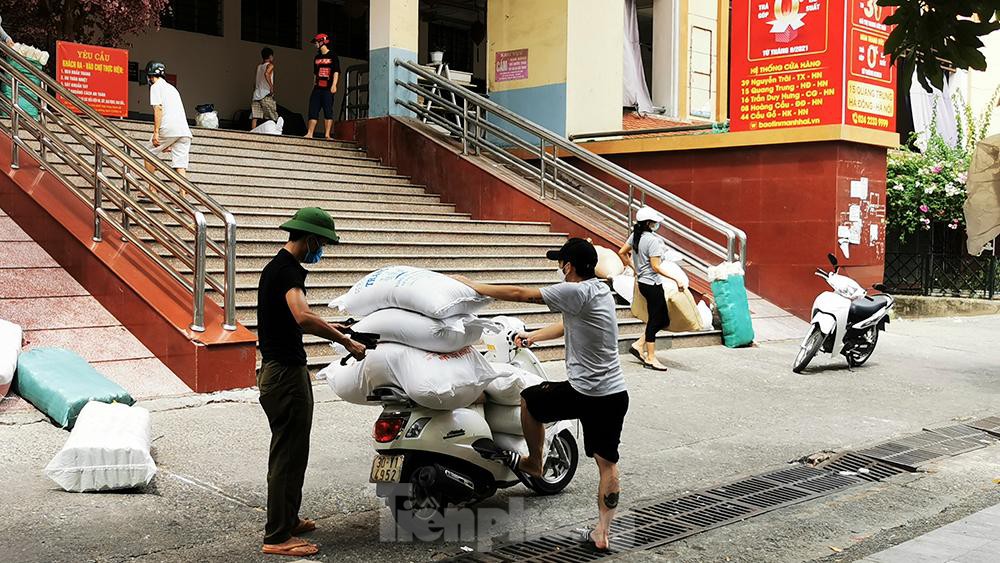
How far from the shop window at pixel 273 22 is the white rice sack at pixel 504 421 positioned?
739 inches

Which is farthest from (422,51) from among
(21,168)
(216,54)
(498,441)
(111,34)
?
(498,441)

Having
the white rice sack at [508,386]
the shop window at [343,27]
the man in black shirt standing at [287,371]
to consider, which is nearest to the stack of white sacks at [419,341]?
the white rice sack at [508,386]

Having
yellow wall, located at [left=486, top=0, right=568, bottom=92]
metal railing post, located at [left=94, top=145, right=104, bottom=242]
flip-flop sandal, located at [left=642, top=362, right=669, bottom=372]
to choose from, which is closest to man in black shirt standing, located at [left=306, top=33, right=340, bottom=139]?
yellow wall, located at [left=486, top=0, right=568, bottom=92]

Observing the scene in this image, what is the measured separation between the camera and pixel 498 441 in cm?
572

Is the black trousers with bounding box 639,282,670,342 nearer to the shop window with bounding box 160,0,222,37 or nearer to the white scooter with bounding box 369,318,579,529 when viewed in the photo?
the white scooter with bounding box 369,318,579,529

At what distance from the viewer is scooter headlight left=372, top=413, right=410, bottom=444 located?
17.3 ft

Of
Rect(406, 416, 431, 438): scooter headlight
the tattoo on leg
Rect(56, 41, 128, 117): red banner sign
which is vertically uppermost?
Rect(56, 41, 128, 117): red banner sign

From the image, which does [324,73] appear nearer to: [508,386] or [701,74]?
[701,74]

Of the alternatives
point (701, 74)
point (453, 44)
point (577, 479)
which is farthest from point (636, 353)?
point (453, 44)

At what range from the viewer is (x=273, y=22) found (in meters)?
23.4

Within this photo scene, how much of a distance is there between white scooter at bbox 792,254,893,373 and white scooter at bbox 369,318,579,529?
624 cm

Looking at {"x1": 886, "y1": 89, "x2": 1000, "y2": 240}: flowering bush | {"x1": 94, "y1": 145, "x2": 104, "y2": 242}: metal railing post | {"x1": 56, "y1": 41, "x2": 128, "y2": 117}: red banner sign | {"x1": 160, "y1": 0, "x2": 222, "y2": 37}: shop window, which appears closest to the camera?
{"x1": 94, "y1": 145, "x2": 104, "y2": 242}: metal railing post

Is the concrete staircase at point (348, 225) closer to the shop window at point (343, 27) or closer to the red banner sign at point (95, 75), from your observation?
the red banner sign at point (95, 75)

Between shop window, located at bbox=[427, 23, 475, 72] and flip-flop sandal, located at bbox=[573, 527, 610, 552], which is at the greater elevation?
shop window, located at bbox=[427, 23, 475, 72]
